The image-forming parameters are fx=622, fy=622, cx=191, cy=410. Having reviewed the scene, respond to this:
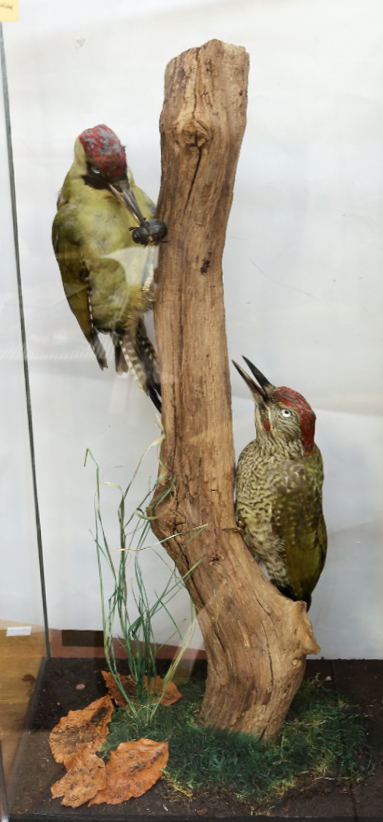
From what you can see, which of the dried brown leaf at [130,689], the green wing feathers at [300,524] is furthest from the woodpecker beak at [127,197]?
the dried brown leaf at [130,689]

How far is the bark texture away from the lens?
148cm

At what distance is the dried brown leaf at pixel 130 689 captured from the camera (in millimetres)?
1855

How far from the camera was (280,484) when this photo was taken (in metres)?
1.64

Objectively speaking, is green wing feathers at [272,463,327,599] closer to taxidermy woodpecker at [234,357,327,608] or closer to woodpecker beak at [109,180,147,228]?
taxidermy woodpecker at [234,357,327,608]

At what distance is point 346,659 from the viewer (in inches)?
81.5

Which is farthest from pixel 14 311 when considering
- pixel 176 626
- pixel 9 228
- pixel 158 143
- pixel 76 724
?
pixel 76 724

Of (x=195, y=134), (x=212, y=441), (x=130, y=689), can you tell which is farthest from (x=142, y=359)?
(x=130, y=689)

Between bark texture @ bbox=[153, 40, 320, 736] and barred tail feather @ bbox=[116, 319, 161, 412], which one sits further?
barred tail feather @ bbox=[116, 319, 161, 412]

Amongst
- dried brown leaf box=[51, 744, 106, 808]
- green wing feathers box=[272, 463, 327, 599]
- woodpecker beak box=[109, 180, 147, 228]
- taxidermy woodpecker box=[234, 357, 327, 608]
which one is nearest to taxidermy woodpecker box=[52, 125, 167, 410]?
woodpecker beak box=[109, 180, 147, 228]

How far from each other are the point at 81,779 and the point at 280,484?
3.11 feet

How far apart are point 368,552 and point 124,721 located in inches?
36.1

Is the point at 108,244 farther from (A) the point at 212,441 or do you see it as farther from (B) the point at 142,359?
(A) the point at 212,441

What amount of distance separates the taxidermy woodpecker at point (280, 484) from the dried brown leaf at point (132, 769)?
59 centimetres

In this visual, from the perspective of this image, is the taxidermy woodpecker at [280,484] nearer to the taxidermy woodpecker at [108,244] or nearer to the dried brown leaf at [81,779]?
the taxidermy woodpecker at [108,244]
